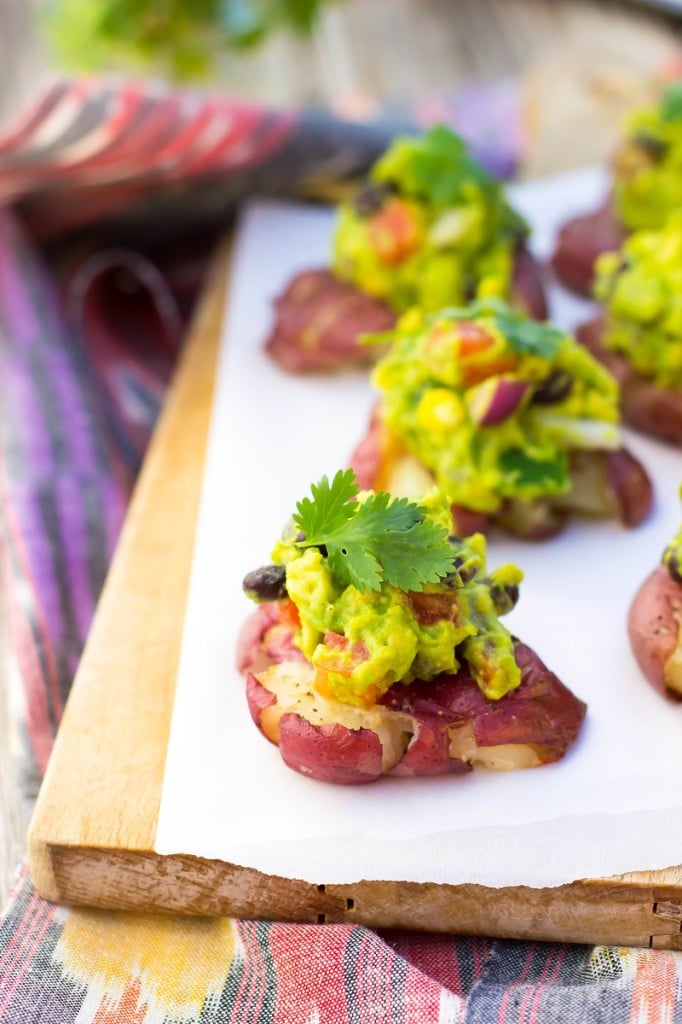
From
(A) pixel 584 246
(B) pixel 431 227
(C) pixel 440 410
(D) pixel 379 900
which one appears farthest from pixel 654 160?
(D) pixel 379 900

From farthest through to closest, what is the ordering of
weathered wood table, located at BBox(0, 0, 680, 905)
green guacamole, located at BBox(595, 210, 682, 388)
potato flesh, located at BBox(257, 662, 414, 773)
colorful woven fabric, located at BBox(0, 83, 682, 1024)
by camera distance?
weathered wood table, located at BBox(0, 0, 680, 905) < green guacamole, located at BBox(595, 210, 682, 388) < potato flesh, located at BBox(257, 662, 414, 773) < colorful woven fabric, located at BBox(0, 83, 682, 1024)

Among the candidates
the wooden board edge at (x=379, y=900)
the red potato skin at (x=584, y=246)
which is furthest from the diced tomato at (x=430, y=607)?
the red potato skin at (x=584, y=246)

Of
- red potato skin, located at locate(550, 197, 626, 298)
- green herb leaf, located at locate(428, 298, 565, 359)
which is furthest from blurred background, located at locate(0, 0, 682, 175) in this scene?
green herb leaf, located at locate(428, 298, 565, 359)

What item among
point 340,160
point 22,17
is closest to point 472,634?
point 340,160

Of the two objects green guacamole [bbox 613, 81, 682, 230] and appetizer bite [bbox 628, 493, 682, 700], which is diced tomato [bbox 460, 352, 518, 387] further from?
green guacamole [bbox 613, 81, 682, 230]

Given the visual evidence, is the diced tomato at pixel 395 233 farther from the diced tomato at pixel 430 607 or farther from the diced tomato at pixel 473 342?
the diced tomato at pixel 430 607

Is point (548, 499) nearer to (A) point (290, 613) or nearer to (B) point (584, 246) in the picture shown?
(A) point (290, 613)
